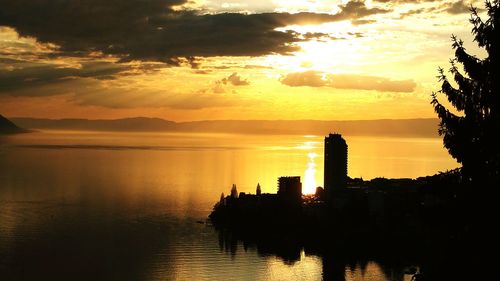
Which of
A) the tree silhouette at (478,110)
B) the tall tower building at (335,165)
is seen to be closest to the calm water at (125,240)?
the tall tower building at (335,165)

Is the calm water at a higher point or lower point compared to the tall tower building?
lower

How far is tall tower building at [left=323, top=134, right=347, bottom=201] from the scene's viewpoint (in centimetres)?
Result: 11840

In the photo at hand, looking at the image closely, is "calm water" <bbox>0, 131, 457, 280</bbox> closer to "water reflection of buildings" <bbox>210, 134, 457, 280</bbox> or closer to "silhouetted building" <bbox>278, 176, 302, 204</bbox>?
"water reflection of buildings" <bbox>210, 134, 457, 280</bbox>

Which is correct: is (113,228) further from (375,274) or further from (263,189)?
(263,189)

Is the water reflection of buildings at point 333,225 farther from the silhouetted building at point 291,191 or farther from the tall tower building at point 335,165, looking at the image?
the tall tower building at point 335,165

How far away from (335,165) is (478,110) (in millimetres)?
112221

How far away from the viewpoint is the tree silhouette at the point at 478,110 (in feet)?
35.8

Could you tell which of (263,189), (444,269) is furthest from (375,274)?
(263,189)

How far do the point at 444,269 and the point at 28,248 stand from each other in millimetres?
66666

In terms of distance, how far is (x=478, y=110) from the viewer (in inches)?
444

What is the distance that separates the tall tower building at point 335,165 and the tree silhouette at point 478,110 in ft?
329

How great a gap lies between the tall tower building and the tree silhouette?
100393mm

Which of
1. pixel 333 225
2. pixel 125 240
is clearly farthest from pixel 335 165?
pixel 125 240

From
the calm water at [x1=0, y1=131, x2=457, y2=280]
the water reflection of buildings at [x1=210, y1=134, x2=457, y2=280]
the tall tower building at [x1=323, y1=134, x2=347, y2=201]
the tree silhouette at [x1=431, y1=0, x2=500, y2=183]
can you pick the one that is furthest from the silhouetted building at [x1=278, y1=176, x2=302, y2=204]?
the tree silhouette at [x1=431, y1=0, x2=500, y2=183]
